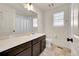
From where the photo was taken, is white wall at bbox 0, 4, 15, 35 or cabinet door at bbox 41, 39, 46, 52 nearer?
white wall at bbox 0, 4, 15, 35

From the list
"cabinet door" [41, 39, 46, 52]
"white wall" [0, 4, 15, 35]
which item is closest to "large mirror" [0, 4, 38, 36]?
"white wall" [0, 4, 15, 35]

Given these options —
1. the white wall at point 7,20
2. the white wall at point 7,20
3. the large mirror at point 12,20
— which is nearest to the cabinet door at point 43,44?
the large mirror at point 12,20

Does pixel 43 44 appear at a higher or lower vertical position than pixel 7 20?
lower

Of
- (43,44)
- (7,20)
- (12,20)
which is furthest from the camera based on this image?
(43,44)

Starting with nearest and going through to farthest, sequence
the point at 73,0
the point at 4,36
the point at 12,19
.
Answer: the point at 73,0 → the point at 4,36 → the point at 12,19

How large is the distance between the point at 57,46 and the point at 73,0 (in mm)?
2103

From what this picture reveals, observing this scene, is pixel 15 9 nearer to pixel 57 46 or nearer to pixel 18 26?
pixel 18 26

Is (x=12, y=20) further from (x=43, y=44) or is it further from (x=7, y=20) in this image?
(x=43, y=44)

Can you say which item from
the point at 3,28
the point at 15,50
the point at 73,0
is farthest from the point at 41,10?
the point at 73,0

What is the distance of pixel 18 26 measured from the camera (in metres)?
2.25

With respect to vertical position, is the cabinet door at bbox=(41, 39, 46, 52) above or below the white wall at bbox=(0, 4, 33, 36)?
below

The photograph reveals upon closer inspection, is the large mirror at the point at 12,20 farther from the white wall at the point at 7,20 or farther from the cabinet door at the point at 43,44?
the cabinet door at the point at 43,44

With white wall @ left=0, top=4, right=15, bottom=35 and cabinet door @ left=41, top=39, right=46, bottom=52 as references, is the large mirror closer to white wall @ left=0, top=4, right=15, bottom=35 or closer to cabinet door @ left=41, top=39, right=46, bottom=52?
white wall @ left=0, top=4, right=15, bottom=35

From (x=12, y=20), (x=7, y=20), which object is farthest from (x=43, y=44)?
(x=7, y=20)
